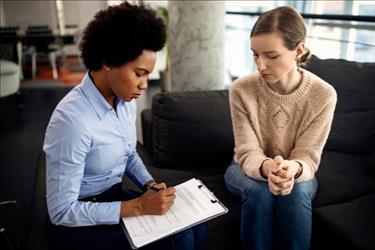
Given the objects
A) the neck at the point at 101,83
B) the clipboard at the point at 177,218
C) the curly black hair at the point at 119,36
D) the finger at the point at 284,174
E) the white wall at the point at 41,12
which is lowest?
the clipboard at the point at 177,218

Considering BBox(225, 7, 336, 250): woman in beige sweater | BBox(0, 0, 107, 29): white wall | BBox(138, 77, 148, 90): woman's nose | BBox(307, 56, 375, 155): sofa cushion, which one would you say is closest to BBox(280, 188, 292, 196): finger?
BBox(225, 7, 336, 250): woman in beige sweater

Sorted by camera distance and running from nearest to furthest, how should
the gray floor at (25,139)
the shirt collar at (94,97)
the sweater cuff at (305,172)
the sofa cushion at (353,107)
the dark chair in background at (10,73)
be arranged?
the shirt collar at (94,97)
the sweater cuff at (305,172)
the sofa cushion at (353,107)
the gray floor at (25,139)
the dark chair in background at (10,73)

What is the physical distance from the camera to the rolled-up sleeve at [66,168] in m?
0.95

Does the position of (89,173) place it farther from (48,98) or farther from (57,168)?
(48,98)

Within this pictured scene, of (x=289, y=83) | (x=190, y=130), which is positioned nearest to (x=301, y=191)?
(x=289, y=83)

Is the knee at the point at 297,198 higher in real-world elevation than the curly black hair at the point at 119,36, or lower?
lower

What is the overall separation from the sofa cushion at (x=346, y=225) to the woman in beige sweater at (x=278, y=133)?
87 millimetres

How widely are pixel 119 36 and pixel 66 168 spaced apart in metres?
0.41

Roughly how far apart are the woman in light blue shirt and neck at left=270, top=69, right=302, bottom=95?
59 centimetres

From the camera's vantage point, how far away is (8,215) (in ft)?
6.44

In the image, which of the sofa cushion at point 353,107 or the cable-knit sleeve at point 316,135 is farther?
the sofa cushion at point 353,107

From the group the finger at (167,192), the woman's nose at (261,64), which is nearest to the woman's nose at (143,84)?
the finger at (167,192)

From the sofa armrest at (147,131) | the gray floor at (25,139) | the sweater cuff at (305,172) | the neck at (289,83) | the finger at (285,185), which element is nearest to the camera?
the finger at (285,185)

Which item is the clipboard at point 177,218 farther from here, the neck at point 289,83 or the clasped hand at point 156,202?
the neck at point 289,83
